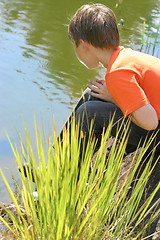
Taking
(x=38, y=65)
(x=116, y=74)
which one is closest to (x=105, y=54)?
(x=116, y=74)

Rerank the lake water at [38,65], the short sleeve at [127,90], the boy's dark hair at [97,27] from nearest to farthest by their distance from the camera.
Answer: the short sleeve at [127,90] < the boy's dark hair at [97,27] < the lake water at [38,65]

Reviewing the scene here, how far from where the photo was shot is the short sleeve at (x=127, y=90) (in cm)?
180

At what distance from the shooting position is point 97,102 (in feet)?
7.14

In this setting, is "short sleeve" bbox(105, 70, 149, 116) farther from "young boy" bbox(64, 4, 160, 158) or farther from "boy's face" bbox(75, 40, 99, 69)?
"boy's face" bbox(75, 40, 99, 69)

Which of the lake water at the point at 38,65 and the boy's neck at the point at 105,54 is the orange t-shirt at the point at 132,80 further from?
the lake water at the point at 38,65

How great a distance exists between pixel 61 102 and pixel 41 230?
2.42 m

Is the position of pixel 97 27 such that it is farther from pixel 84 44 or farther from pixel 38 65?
pixel 38 65

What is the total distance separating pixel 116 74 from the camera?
1.84 metres

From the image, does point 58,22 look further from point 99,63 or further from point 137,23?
point 99,63

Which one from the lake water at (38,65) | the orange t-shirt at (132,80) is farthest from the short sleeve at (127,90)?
the lake water at (38,65)

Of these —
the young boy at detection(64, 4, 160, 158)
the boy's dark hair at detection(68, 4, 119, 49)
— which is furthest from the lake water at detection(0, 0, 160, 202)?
the boy's dark hair at detection(68, 4, 119, 49)

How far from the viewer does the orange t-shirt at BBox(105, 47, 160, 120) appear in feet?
5.92

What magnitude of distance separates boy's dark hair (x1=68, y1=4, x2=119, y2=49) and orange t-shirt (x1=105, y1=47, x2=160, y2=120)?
8cm

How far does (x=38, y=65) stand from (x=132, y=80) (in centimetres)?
278
